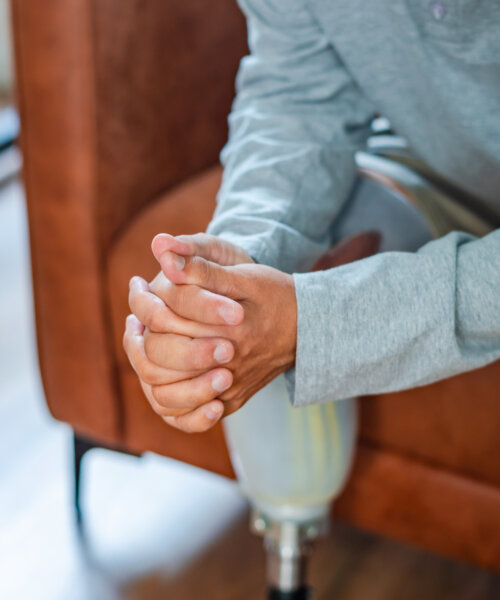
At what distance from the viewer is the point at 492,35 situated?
0.70m

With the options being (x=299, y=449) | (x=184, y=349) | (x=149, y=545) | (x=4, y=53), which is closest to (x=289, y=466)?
(x=299, y=449)

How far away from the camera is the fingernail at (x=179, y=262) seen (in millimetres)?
547

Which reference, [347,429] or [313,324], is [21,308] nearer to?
[347,429]

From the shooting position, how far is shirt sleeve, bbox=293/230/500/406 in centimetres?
59

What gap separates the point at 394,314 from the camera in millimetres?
603

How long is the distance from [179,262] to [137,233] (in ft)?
1.24

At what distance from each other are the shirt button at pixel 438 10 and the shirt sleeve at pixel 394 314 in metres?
0.22

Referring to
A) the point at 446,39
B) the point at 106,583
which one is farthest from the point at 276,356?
the point at 106,583

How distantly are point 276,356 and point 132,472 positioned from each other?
2.23 ft

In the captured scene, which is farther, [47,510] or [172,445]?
[47,510]

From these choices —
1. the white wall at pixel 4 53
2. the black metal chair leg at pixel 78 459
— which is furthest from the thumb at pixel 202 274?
the white wall at pixel 4 53

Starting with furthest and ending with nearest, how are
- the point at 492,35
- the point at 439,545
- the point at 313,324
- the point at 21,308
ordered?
1. the point at 21,308
2. the point at 439,545
3. the point at 492,35
4. the point at 313,324

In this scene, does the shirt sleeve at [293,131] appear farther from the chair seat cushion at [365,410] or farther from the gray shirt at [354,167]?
the chair seat cushion at [365,410]

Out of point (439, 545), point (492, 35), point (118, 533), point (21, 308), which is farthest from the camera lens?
point (21, 308)
